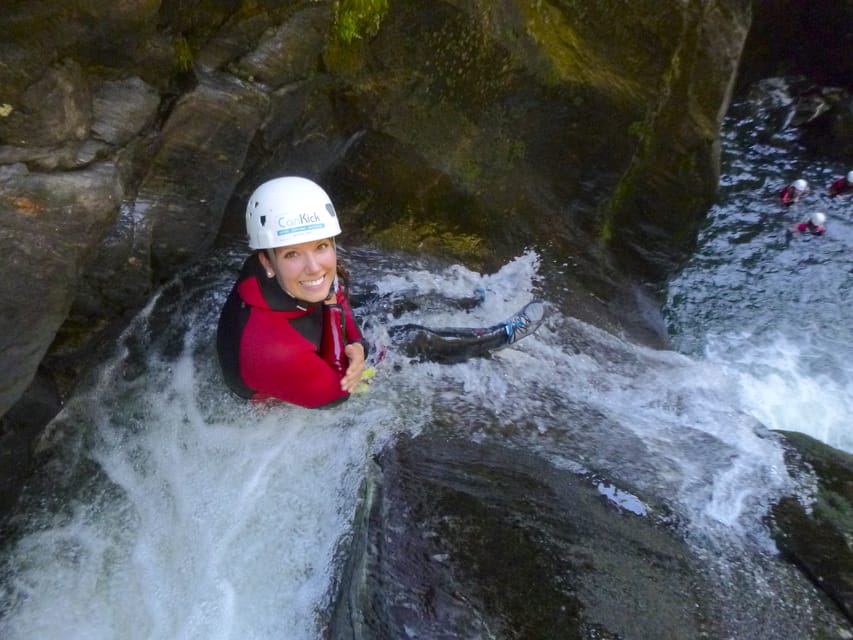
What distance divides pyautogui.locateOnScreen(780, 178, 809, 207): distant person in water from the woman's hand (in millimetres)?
9909

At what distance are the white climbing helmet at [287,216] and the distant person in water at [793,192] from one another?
10.0 metres

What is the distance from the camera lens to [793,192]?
431 inches

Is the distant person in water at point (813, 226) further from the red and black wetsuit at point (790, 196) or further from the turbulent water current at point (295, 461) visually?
the turbulent water current at point (295, 461)

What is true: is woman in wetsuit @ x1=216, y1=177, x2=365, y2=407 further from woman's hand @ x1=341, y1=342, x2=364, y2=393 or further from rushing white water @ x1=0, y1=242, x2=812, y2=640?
rushing white water @ x1=0, y1=242, x2=812, y2=640

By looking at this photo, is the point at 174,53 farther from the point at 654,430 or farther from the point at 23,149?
the point at 654,430

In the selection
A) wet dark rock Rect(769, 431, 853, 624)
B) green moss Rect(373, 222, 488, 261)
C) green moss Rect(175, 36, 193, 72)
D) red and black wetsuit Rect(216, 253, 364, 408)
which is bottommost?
wet dark rock Rect(769, 431, 853, 624)

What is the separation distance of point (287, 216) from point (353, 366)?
1023 millimetres

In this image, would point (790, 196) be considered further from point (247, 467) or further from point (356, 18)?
point (247, 467)

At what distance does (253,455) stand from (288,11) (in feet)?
10.3

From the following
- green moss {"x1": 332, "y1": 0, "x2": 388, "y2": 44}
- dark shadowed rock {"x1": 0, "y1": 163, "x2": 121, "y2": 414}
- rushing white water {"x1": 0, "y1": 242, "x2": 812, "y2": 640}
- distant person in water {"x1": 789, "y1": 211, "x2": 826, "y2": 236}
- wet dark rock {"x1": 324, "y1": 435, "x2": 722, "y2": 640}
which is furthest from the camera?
distant person in water {"x1": 789, "y1": 211, "x2": 826, "y2": 236}

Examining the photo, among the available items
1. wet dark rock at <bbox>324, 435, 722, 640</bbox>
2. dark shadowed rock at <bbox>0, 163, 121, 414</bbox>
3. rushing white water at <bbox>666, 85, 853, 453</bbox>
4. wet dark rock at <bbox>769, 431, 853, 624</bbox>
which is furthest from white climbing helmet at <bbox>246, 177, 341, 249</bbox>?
rushing white water at <bbox>666, 85, 853, 453</bbox>

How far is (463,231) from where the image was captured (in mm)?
6422

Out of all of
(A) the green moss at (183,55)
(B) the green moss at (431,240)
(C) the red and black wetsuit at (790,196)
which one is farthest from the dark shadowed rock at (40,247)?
(C) the red and black wetsuit at (790,196)

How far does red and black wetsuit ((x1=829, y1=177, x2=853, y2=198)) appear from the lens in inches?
446
